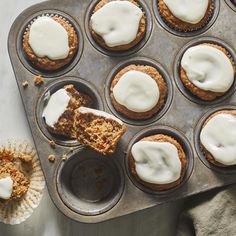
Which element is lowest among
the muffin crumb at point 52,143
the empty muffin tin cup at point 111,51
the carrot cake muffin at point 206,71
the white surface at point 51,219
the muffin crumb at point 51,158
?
the white surface at point 51,219

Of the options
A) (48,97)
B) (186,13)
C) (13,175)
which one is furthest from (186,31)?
(13,175)

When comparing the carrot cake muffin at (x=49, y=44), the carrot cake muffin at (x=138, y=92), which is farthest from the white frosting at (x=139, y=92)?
the carrot cake muffin at (x=49, y=44)

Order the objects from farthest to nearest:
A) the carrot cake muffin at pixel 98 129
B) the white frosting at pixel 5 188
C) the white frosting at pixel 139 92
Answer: the white frosting at pixel 5 188
the white frosting at pixel 139 92
the carrot cake muffin at pixel 98 129

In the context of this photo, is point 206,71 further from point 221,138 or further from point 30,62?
point 30,62

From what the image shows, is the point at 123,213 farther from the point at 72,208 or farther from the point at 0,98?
the point at 0,98

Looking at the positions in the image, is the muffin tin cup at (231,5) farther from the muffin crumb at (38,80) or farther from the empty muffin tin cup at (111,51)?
the muffin crumb at (38,80)

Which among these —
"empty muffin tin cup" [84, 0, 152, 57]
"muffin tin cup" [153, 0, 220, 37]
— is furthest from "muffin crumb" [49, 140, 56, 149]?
"muffin tin cup" [153, 0, 220, 37]

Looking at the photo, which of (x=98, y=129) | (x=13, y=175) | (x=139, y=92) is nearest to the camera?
(x=98, y=129)

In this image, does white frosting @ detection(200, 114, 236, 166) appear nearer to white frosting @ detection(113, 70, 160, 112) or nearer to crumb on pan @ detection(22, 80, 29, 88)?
white frosting @ detection(113, 70, 160, 112)
